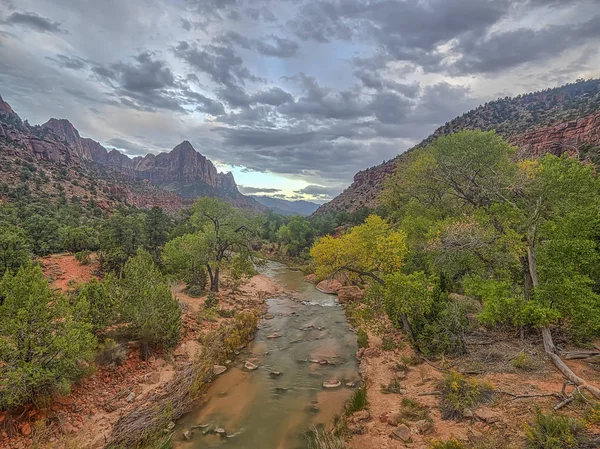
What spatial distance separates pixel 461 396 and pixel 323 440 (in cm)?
472

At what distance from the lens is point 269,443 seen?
10.6 meters

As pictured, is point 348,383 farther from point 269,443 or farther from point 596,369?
point 596,369

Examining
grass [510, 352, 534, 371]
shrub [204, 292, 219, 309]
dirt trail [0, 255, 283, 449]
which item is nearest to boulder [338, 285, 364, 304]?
shrub [204, 292, 219, 309]

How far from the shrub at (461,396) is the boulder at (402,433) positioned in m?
1.29

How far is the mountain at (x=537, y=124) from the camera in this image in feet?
189

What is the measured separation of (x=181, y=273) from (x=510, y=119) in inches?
3721

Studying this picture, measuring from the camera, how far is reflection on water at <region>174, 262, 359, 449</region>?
1101cm

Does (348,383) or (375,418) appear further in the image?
(348,383)

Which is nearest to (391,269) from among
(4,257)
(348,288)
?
(348,288)

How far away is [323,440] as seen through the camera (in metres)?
10.0

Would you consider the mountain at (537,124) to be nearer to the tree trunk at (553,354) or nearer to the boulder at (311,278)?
the boulder at (311,278)

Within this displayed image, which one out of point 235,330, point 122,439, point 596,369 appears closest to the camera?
point 122,439

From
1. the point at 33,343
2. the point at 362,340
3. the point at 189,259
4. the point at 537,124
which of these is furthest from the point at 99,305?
the point at 537,124

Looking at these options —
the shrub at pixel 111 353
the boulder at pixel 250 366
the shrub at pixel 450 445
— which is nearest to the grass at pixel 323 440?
the shrub at pixel 450 445
